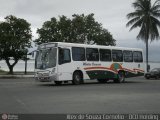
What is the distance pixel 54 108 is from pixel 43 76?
13.5 m

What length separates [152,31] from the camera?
218 feet

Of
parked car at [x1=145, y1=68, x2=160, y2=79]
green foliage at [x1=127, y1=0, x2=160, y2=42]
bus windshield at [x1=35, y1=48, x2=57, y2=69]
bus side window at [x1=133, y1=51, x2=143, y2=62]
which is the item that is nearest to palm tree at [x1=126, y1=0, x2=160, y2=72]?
green foliage at [x1=127, y1=0, x2=160, y2=42]

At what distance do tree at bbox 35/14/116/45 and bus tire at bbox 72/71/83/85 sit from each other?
30.9 m

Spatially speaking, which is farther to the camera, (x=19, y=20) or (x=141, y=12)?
(x=141, y=12)

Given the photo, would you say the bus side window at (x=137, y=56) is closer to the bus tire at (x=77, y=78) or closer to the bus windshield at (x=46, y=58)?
the bus tire at (x=77, y=78)

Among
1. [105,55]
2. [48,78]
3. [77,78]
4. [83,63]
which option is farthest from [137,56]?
[48,78]

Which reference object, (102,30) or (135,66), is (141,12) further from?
(135,66)

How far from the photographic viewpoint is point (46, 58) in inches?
1085

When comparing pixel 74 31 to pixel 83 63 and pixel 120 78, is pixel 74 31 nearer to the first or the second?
pixel 120 78

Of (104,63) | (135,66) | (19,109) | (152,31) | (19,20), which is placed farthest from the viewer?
(152,31)


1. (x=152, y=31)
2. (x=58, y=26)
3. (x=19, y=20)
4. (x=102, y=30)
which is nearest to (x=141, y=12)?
(x=152, y=31)

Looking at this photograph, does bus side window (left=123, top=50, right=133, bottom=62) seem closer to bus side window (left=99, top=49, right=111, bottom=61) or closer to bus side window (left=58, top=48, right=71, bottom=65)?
bus side window (left=99, top=49, right=111, bottom=61)

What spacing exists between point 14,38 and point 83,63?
26443mm

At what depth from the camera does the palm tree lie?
66.3 meters
